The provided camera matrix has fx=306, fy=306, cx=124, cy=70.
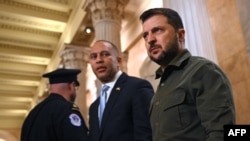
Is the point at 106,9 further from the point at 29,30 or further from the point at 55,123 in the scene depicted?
the point at 29,30

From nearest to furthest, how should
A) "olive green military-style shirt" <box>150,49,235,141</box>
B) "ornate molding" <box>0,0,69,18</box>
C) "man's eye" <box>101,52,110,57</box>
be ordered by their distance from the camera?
"olive green military-style shirt" <box>150,49,235,141</box> → "man's eye" <box>101,52,110,57</box> → "ornate molding" <box>0,0,69,18</box>

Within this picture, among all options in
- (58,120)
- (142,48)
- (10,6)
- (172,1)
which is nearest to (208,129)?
(58,120)

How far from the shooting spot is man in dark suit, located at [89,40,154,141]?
91.9 inches

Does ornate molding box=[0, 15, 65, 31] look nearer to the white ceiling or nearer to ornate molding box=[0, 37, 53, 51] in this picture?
the white ceiling

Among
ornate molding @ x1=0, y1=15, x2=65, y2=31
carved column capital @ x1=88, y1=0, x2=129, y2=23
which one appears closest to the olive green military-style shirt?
carved column capital @ x1=88, y1=0, x2=129, y2=23

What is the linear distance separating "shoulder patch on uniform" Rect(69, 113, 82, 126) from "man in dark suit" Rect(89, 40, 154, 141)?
0.10 meters

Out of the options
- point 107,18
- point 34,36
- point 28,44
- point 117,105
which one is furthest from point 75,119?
point 28,44

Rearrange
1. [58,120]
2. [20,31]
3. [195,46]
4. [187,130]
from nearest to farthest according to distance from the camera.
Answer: [187,130]
[58,120]
[195,46]
[20,31]

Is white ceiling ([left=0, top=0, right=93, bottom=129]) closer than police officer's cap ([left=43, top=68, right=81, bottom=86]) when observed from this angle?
No

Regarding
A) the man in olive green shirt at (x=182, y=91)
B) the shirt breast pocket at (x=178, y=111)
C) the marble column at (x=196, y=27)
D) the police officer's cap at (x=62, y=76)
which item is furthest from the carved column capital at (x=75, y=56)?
the shirt breast pocket at (x=178, y=111)

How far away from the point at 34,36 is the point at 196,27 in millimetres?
8463

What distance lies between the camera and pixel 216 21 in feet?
17.1

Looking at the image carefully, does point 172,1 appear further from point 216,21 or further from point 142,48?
point 142,48

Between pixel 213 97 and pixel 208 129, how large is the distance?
14 centimetres
